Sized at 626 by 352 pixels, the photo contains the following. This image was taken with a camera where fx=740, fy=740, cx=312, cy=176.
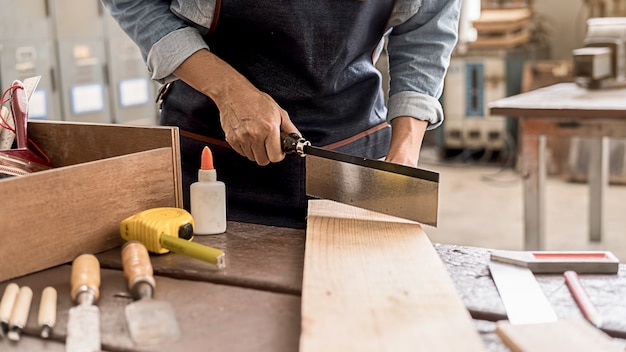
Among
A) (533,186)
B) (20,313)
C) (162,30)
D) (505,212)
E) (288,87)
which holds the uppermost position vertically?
(162,30)

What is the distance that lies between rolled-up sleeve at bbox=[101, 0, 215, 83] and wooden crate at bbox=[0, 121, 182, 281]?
0.43 ft

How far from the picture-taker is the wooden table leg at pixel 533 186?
104 inches

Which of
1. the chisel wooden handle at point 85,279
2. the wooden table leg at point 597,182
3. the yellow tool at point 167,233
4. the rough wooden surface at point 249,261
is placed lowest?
the wooden table leg at point 597,182

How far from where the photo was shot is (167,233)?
1028mm

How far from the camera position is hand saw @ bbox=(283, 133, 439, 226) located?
3.58 feet

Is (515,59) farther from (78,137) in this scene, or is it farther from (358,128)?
(78,137)

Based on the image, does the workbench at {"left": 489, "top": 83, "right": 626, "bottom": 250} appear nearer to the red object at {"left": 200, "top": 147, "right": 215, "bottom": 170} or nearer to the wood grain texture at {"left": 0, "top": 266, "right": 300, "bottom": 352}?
the red object at {"left": 200, "top": 147, "right": 215, "bottom": 170}

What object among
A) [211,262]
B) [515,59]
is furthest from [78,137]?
[515,59]

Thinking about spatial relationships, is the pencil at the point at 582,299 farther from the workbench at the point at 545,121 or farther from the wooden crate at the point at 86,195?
the workbench at the point at 545,121

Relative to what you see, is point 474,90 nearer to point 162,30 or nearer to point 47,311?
point 162,30

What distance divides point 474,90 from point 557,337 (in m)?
4.63

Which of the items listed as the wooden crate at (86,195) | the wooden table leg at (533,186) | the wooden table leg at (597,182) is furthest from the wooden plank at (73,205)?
the wooden table leg at (597,182)

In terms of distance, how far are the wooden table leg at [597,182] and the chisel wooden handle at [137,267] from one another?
2.89 meters

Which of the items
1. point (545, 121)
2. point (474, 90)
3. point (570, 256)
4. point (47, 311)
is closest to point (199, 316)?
point (47, 311)
